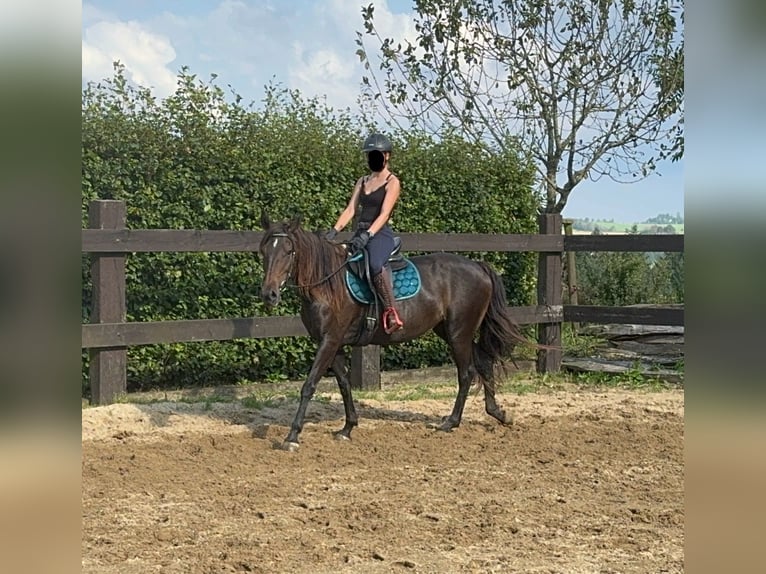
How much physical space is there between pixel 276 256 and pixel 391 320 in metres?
1.14

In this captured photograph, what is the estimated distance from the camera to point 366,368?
882cm

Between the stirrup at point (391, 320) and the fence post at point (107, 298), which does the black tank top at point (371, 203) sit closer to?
the stirrup at point (391, 320)

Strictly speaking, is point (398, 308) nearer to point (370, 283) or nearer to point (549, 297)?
point (370, 283)

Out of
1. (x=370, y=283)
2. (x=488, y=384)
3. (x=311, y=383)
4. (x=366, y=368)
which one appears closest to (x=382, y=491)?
(x=311, y=383)

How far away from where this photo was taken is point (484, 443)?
652cm

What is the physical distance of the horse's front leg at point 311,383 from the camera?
616 cm

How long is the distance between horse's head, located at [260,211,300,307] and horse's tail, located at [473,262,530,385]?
6.53ft

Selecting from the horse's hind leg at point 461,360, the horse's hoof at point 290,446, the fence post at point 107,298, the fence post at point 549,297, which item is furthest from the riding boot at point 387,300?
the fence post at point 549,297

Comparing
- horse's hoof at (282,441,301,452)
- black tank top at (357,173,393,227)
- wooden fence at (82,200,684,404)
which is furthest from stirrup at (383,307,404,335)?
wooden fence at (82,200,684,404)

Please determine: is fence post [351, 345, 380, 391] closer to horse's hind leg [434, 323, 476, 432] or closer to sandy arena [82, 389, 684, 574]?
sandy arena [82, 389, 684, 574]

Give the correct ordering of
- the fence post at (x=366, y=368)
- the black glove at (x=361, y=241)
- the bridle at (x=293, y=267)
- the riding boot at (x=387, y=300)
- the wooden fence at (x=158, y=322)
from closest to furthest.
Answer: the bridle at (x=293, y=267)
the black glove at (x=361, y=241)
the riding boot at (x=387, y=300)
the wooden fence at (x=158, y=322)
the fence post at (x=366, y=368)

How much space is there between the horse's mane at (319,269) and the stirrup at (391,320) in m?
0.36
